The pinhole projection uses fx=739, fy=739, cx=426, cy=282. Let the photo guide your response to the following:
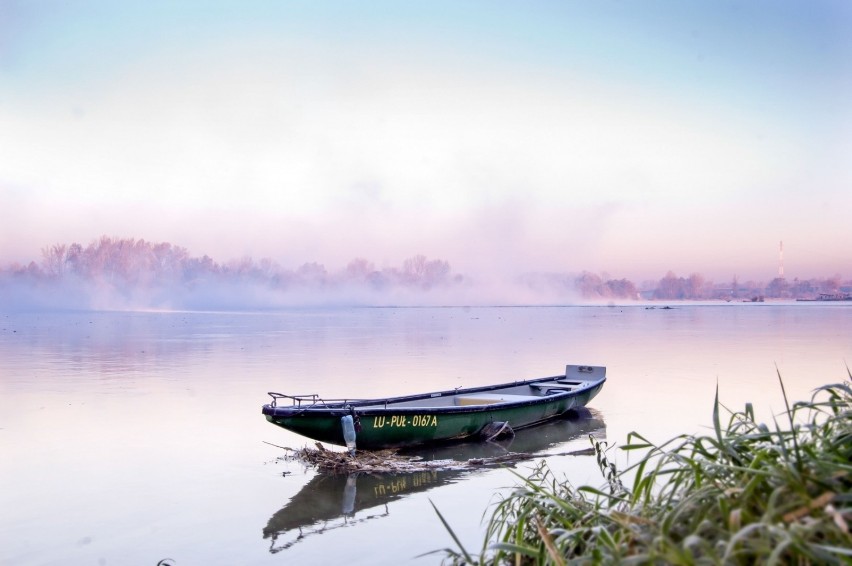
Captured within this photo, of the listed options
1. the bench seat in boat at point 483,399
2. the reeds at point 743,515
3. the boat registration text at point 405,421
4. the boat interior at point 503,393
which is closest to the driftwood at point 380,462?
the boat registration text at point 405,421

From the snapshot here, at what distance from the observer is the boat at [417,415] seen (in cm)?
1351

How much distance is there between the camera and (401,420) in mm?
14375

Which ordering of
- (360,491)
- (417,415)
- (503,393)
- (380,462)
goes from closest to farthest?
(360,491) → (380,462) → (417,415) → (503,393)

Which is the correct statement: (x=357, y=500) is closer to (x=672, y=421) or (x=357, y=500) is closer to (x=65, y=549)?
(x=65, y=549)

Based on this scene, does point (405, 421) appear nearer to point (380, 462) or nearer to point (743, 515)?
point (380, 462)

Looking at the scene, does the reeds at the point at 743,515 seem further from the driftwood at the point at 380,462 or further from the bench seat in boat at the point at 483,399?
the bench seat in boat at the point at 483,399

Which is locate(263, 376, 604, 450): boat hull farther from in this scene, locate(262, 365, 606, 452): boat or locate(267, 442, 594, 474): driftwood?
locate(267, 442, 594, 474): driftwood

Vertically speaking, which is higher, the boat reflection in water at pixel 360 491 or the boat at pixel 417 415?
the boat at pixel 417 415

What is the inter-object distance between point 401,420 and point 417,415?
0.41 meters

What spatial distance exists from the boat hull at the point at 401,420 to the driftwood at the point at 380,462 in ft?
0.97

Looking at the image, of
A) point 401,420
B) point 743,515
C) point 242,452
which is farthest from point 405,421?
point 743,515

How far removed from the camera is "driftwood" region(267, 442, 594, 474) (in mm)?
13469

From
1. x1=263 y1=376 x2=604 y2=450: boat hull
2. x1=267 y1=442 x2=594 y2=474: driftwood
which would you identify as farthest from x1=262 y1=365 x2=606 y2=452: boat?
x1=267 y1=442 x2=594 y2=474: driftwood

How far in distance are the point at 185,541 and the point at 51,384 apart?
20462 millimetres
